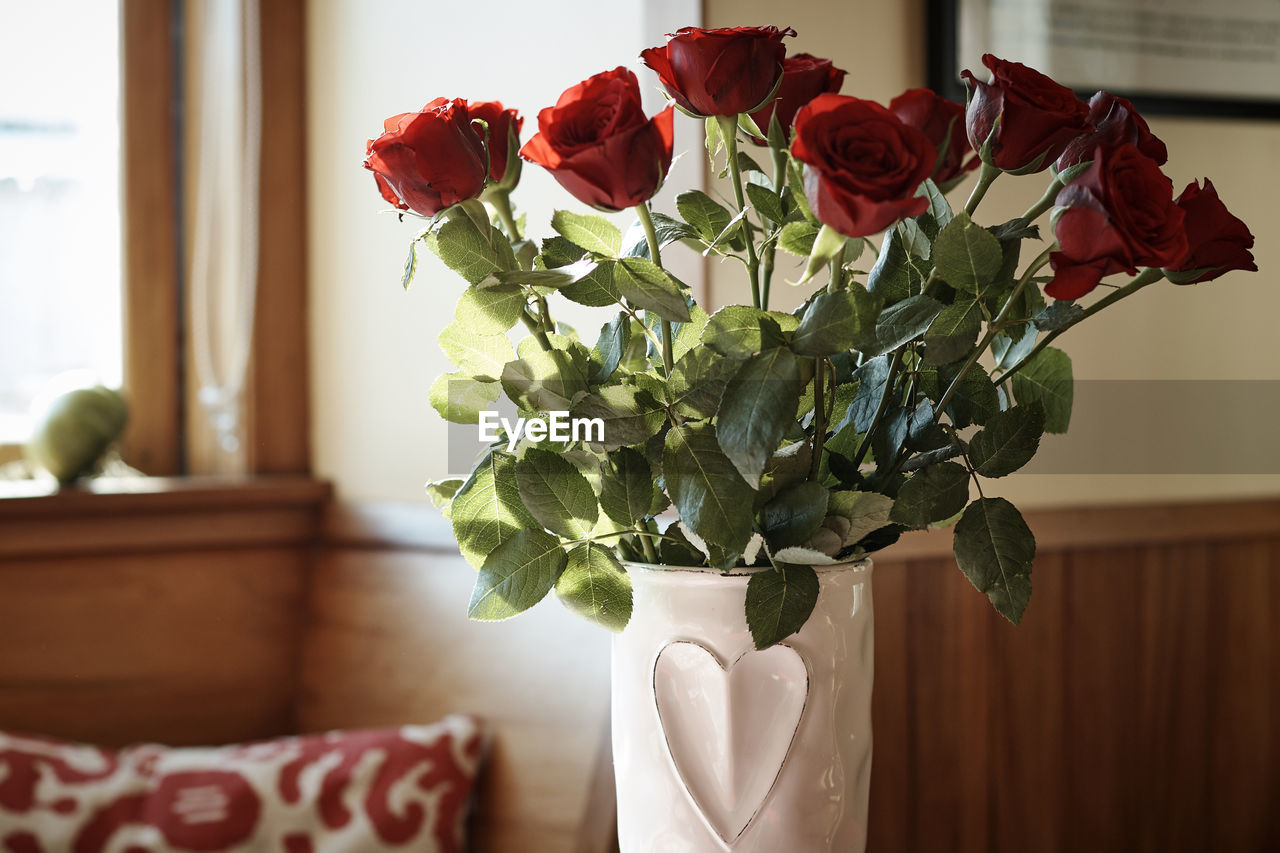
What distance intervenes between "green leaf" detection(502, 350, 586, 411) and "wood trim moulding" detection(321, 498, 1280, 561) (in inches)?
25.3

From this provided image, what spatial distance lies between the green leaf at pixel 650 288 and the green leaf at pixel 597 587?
0.13 meters

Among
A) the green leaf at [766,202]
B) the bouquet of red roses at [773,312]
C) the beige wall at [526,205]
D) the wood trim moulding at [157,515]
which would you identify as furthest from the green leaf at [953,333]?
the wood trim moulding at [157,515]

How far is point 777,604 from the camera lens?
1.52ft

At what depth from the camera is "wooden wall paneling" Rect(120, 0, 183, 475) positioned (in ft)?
4.46

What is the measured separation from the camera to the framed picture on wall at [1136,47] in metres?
1.04

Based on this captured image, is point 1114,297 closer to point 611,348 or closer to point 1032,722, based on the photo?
point 611,348

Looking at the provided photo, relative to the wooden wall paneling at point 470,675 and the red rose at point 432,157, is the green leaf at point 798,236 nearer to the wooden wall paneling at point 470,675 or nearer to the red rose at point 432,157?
the red rose at point 432,157

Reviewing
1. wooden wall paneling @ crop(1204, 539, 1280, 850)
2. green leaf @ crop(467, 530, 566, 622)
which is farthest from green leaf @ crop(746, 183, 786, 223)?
wooden wall paneling @ crop(1204, 539, 1280, 850)

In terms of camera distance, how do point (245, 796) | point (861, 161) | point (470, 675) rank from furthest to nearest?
point (470, 675)
point (245, 796)
point (861, 161)

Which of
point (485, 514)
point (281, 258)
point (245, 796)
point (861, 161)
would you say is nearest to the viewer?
point (861, 161)

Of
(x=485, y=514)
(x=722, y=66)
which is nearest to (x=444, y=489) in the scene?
(x=485, y=514)

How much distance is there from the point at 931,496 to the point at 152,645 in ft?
3.50

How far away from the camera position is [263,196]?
4.43 feet

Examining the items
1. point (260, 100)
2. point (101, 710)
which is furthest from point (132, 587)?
point (260, 100)
